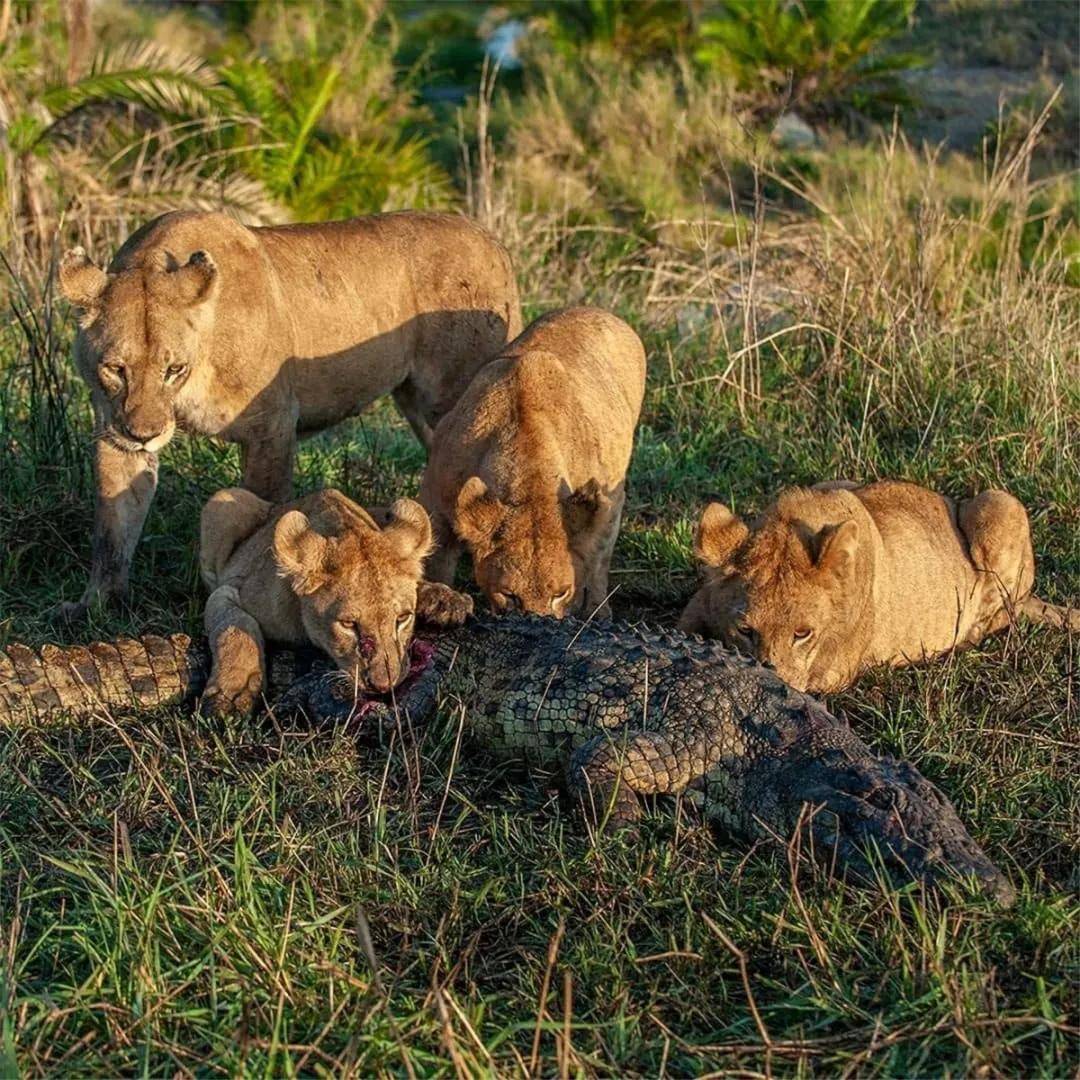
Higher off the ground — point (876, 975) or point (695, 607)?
point (876, 975)

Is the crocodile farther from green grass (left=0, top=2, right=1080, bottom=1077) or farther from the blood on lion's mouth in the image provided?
green grass (left=0, top=2, right=1080, bottom=1077)

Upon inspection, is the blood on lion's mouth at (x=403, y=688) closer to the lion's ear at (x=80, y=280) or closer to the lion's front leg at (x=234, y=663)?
the lion's front leg at (x=234, y=663)

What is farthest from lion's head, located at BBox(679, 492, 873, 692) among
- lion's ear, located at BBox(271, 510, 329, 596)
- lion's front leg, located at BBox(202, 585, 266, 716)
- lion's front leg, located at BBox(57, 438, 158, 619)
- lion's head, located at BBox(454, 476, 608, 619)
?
lion's front leg, located at BBox(57, 438, 158, 619)

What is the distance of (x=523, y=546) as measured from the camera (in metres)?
6.66

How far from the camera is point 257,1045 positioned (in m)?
4.01

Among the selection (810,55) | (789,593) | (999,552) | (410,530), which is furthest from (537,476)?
(810,55)

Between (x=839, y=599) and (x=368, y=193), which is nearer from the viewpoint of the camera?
(x=839, y=599)

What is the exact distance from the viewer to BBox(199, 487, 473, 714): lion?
19.9ft

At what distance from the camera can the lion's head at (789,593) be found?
624 centimetres

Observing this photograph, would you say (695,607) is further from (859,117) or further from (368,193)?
(859,117)

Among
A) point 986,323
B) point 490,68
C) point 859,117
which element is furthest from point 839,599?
point 490,68

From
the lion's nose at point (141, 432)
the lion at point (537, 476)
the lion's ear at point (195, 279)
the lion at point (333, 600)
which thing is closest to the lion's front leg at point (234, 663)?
the lion at point (333, 600)

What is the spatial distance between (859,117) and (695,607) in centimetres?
1550

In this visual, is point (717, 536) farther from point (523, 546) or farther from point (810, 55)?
point (810, 55)
